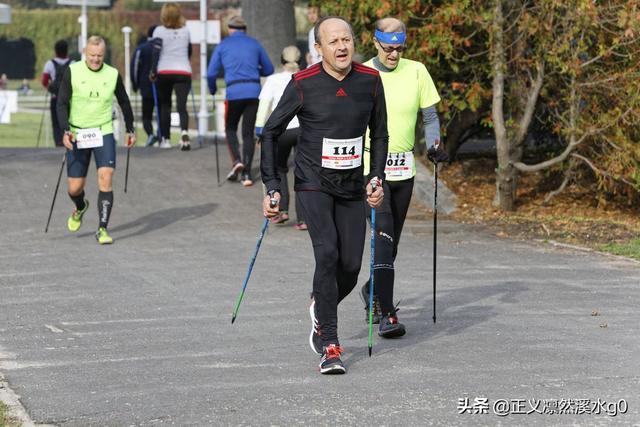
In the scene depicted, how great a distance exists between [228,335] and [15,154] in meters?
11.2

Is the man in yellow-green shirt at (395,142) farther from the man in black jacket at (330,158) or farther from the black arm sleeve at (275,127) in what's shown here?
the black arm sleeve at (275,127)

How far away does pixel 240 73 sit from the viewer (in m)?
16.1

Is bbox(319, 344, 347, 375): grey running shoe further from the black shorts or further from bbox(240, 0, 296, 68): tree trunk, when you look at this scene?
bbox(240, 0, 296, 68): tree trunk

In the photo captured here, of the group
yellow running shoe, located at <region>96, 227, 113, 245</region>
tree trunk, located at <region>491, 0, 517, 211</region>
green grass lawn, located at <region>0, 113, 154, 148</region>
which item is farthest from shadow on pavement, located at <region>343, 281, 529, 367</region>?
green grass lawn, located at <region>0, 113, 154, 148</region>

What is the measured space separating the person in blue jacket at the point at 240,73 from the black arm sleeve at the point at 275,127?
27.9ft

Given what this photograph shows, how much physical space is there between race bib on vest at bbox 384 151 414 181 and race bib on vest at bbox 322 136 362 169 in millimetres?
910

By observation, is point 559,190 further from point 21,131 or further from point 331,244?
point 21,131

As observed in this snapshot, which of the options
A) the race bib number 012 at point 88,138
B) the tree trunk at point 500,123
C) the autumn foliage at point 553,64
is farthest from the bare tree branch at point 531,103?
the race bib number 012 at point 88,138

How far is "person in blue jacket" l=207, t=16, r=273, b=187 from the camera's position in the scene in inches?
635

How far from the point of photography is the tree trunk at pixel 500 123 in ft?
48.6

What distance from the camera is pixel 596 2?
1459 cm

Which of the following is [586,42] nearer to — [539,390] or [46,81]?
[539,390]

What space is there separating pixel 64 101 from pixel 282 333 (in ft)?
16.2

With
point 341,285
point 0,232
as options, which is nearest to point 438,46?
point 0,232
